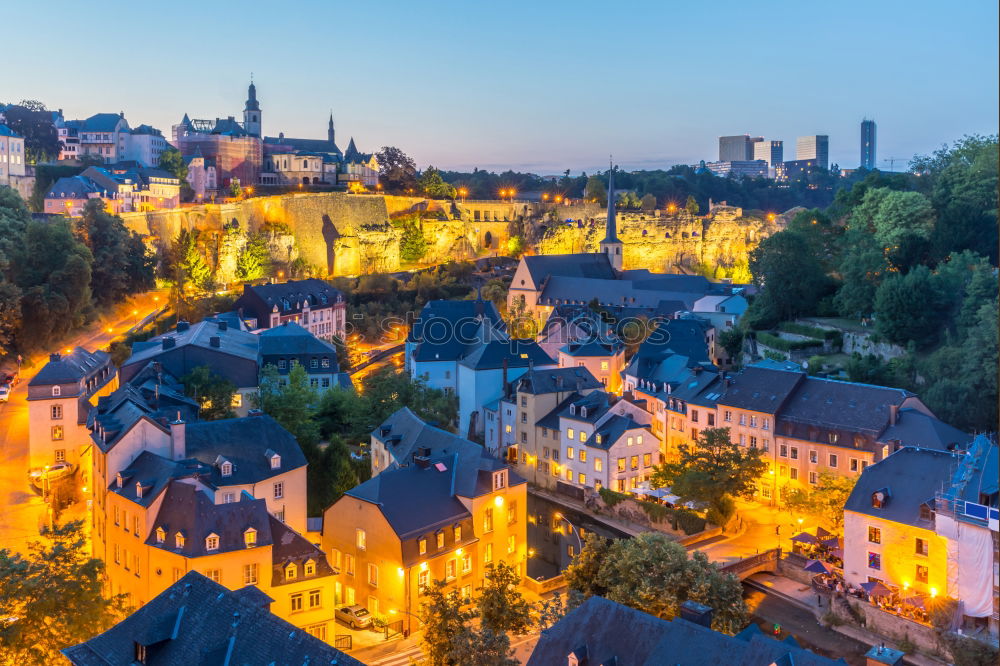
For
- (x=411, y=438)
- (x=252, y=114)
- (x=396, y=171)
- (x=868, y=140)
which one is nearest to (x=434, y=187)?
(x=396, y=171)

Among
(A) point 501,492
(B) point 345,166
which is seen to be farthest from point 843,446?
(B) point 345,166

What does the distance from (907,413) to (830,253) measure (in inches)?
724

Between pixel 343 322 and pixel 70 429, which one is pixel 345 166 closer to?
pixel 343 322

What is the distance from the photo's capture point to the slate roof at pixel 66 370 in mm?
26470

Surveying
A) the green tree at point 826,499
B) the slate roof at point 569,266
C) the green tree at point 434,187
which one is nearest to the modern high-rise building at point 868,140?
the slate roof at point 569,266

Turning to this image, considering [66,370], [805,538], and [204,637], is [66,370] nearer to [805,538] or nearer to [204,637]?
[204,637]

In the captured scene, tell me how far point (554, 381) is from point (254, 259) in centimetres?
3139

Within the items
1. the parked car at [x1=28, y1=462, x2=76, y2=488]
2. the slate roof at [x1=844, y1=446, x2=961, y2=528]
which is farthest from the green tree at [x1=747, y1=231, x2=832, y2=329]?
the parked car at [x1=28, y1=462, x2=76, y2=488]

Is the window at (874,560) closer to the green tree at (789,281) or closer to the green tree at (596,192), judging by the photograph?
the green tree at (789,281)

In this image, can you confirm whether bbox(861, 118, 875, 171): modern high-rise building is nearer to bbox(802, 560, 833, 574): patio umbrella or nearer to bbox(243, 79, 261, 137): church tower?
bbox(802, 560, 833, 574): patio umbrella

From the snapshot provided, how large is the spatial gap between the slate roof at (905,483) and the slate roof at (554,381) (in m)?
12.0

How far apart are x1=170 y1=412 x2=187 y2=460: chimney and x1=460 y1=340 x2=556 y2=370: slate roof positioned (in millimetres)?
15180

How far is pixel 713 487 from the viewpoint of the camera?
25953mm

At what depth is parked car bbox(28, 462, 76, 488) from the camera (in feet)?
83.7
